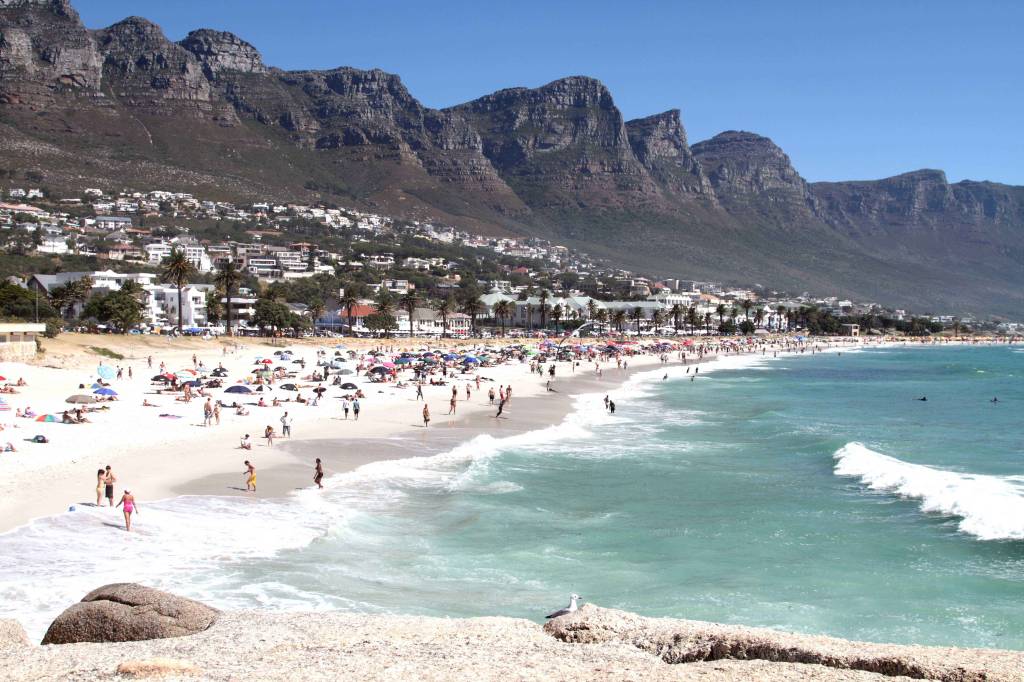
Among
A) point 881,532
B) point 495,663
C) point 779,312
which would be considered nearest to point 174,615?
point 495,663

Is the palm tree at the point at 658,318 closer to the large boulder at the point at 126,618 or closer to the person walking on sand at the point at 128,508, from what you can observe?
the person walking on sand at the point at 128,508

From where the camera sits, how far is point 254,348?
2813 inches

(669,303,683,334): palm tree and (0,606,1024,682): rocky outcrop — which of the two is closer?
(0,606,1024,682): rocky outcrop

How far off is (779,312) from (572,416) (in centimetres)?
16567

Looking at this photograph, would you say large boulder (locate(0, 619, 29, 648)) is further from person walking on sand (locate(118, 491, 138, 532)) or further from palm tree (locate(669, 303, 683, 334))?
palm tree (locate(669, 303, 683, 334))

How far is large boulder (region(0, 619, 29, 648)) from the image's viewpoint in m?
9.75

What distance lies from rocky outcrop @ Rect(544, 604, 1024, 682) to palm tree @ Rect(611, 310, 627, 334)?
470 feet

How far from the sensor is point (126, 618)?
10.1 meters

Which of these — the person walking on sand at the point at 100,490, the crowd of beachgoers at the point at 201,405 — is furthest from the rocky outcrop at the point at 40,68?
the person walking on sand at the point at 100,490

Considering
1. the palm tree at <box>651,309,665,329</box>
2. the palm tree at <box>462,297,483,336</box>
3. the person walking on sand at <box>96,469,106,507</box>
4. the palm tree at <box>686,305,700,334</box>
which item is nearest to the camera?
the person walking on sand at <box>96,469,106,507</box>

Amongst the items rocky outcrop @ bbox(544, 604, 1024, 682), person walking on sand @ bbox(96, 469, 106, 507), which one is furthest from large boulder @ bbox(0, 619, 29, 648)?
person walking on sand @ bbox(96, 469, 106, 507)

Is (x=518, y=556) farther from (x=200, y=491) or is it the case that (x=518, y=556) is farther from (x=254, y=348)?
(x=254, y=348)

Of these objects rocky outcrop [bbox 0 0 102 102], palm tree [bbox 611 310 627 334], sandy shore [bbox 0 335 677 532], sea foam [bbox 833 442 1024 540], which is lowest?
sea foam [bbox 833 442 1024 540]

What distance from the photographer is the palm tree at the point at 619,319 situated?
502ft
